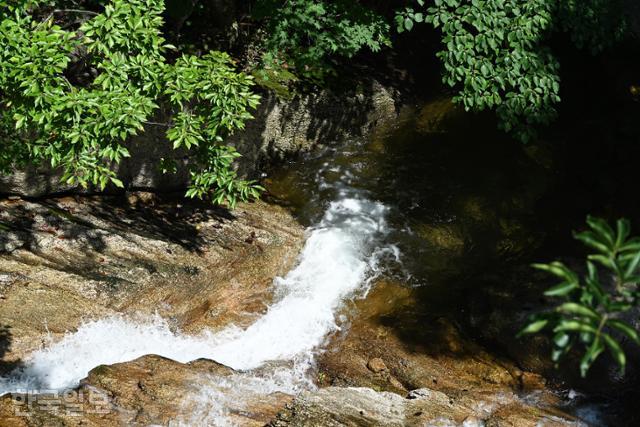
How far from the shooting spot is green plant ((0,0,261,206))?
15.9ft

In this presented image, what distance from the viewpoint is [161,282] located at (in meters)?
6.84

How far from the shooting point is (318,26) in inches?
310

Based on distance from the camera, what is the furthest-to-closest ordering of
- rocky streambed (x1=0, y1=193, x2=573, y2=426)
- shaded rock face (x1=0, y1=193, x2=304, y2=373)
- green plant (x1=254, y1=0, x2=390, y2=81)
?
green plant (x1=254, y1=0, x2=390, y2=81) < shaded rock face (x1=0, y1=193, x2=304, y2=373) < rocky streambed (x1=0, y1=193, x2=573, y2=426)

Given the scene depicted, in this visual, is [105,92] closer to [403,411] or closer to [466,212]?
[403,411]

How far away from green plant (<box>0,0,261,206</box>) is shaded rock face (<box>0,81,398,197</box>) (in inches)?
57.9

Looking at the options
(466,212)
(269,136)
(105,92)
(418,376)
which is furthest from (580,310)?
(269,136)

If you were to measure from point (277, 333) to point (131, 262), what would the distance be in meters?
1.64

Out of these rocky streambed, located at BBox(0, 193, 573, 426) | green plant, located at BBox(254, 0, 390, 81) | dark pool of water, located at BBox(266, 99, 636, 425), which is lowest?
rocky streambed, located at BBox(0, 193, 573, 426)

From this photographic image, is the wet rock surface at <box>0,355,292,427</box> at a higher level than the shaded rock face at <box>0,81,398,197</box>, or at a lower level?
lower

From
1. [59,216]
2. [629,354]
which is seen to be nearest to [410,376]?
[629,354]

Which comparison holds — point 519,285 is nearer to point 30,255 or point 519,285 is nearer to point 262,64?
point 262,64

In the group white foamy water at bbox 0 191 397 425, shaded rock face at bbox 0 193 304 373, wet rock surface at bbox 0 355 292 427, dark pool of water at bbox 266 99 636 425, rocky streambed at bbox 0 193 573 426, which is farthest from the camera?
dark pool of water at bbox 266 99 636 425

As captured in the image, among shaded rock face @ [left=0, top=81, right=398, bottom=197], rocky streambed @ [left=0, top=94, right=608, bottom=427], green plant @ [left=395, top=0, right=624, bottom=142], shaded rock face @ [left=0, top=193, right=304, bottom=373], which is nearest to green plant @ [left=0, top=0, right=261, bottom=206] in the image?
shaded rock face @ [left=0, top=193, right=304, bottom=373]

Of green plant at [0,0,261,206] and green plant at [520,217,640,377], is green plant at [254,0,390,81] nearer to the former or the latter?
green plant at [0,0,261,206]
